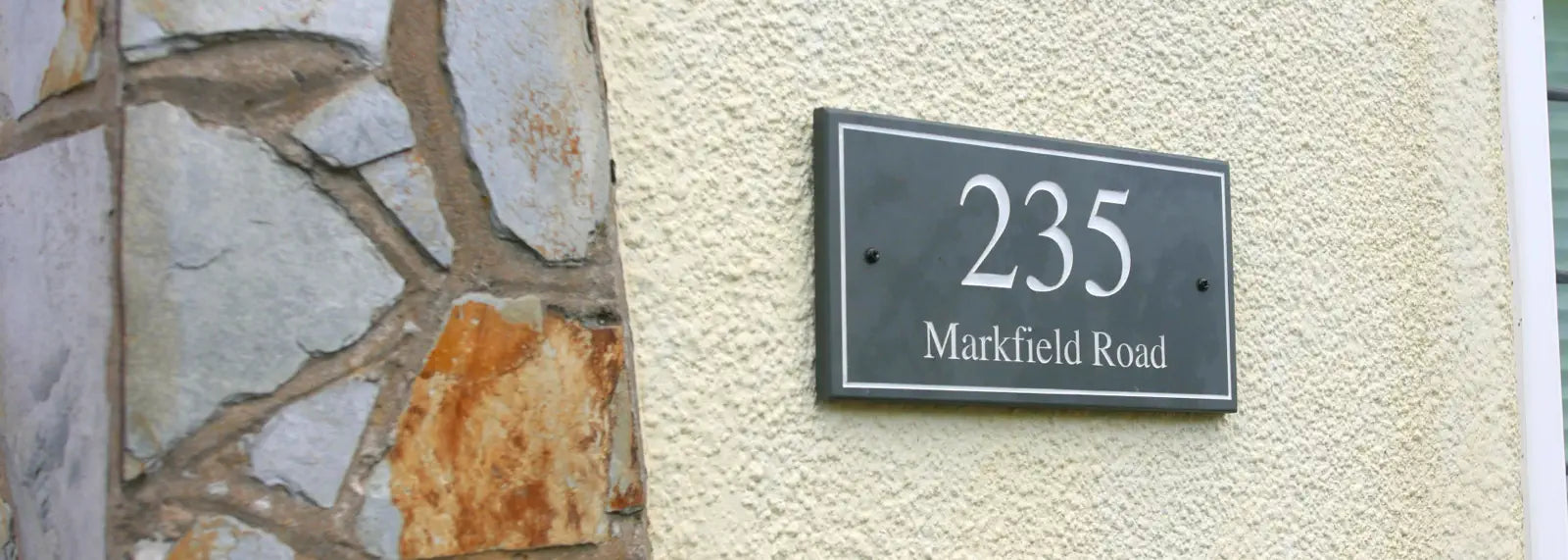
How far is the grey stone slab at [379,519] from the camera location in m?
1.38

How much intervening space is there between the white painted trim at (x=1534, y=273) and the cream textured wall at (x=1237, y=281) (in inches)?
1.5

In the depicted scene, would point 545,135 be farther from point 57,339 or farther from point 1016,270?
point 1016,270

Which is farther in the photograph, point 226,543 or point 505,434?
point 505,434

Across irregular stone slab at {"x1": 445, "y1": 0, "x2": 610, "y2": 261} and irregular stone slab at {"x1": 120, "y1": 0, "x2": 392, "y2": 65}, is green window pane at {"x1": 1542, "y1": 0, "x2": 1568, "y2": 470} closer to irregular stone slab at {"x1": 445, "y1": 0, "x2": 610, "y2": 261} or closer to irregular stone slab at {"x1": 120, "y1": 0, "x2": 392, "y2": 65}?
irregular stone slab at {"x1": 445, "y1": 0, "x2": 610, "y2": 261}

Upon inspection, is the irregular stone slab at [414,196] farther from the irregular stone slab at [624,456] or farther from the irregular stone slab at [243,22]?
the irregular stone slab at [624,456]

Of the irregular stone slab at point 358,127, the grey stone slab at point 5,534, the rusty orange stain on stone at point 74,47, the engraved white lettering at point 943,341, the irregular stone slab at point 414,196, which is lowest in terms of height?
the grey stone slab at point 5,534

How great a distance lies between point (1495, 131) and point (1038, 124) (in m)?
1.10

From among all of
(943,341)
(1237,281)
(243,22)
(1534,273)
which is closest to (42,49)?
(243,22)

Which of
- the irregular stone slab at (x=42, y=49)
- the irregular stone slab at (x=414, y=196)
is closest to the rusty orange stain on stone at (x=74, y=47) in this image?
the irregular stone slab at (x=42, y=49)

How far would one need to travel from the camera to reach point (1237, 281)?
2.37 metres

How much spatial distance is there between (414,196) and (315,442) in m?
0.25

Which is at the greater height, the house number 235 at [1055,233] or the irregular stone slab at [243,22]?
the irregular stone slab at [243,22]

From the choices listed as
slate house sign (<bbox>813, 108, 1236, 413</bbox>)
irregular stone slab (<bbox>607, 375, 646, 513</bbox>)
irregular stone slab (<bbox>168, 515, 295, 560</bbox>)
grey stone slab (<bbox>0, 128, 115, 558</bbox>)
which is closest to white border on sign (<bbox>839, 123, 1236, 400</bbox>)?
slate house sign (<bbox>813, 108, 1236, 413</bbox>)

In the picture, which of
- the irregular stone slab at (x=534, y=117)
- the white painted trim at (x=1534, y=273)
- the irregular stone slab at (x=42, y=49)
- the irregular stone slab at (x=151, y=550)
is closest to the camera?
the irregular stone slab at (x=151, y=550)
